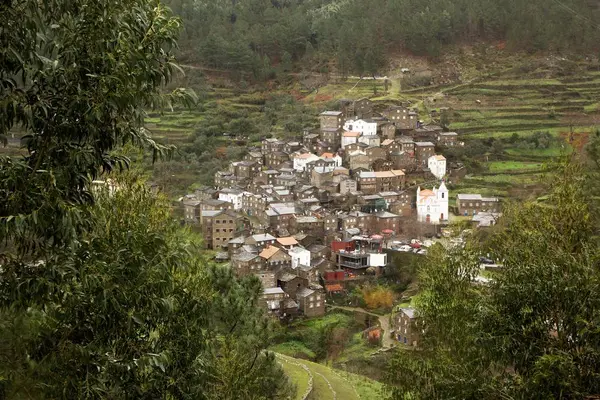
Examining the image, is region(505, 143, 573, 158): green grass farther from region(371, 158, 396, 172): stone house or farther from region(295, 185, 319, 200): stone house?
region(295, 185, 319, 200): stone house

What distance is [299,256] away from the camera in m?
19.2

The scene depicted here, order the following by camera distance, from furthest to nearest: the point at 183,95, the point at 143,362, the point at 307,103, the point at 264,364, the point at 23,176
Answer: the point at 307,103, the point at 264,364, the point at 183,95, the point at 143,362, the point at 23,176

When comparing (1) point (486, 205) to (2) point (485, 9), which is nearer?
(1) point (486, 205)

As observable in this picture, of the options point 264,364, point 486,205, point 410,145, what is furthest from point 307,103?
point 264,364

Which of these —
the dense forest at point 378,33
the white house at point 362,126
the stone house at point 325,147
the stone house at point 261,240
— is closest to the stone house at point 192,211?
the stone house at point 261,240

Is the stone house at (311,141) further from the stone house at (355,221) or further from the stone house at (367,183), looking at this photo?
the stone house at (355,221)

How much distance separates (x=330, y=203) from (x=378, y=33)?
52.6ft

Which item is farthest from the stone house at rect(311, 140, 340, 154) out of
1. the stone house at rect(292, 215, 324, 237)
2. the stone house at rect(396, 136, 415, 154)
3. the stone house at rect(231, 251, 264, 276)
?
the stone house at rect(231, 251, 264, 276)

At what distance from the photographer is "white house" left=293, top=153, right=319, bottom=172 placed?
25.9 metres

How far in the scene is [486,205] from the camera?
22.0m

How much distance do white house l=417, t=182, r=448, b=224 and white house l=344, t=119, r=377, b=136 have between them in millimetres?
5203

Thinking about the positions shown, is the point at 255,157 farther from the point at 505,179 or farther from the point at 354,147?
the point at 505,179

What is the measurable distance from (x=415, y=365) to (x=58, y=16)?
3.75 meters

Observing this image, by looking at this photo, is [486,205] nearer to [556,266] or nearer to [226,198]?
[226,198]
